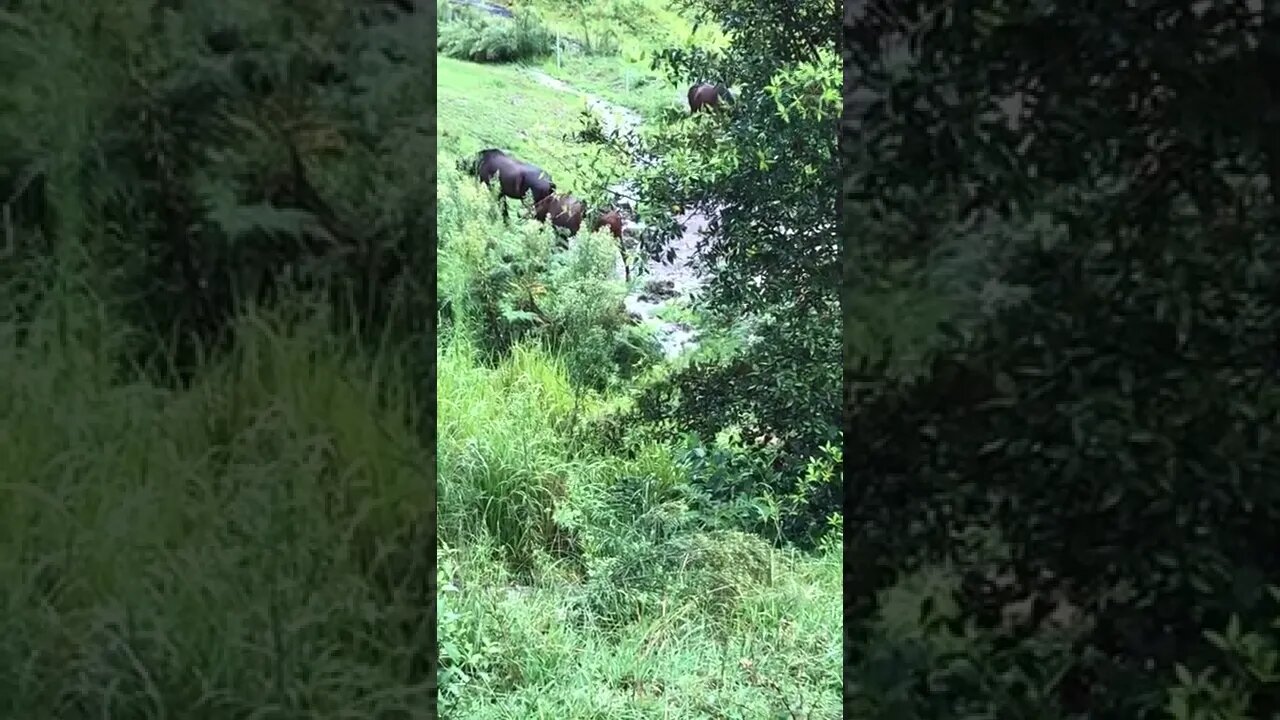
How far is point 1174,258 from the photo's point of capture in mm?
1374

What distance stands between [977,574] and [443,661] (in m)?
0.94

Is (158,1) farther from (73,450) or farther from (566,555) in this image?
(566,555)

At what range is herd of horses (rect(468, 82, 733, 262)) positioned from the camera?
208 centimetres

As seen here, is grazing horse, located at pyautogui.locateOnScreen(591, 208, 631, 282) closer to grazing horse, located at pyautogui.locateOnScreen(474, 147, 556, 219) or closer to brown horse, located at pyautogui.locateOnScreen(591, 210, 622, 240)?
brown horse, located at pyautogui.locateOnScreen(591, 210, 622, 240)

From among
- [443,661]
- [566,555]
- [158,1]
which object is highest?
[158,1]

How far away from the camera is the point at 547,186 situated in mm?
2096

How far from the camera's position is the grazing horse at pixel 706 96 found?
2080mm

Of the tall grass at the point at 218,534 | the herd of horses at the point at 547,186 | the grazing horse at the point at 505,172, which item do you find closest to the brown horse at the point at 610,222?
the herd of horses at the point at 547,186

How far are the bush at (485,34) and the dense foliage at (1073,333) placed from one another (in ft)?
2.73

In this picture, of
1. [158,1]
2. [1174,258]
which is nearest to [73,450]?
[158,1]

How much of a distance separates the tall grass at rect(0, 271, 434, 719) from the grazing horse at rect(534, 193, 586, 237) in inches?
26.1

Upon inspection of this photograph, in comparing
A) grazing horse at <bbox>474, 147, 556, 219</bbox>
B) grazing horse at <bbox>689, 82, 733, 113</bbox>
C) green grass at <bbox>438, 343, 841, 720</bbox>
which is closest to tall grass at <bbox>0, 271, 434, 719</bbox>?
green grass at <bbox>438, 343, 841, 720</bbox>

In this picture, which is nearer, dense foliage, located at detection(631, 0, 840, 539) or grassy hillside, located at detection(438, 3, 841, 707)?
grassy hillside, located at detection(438, 3, 841, 707)

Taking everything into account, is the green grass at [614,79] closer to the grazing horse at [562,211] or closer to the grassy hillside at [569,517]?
the grassy hillside at [569,517]
